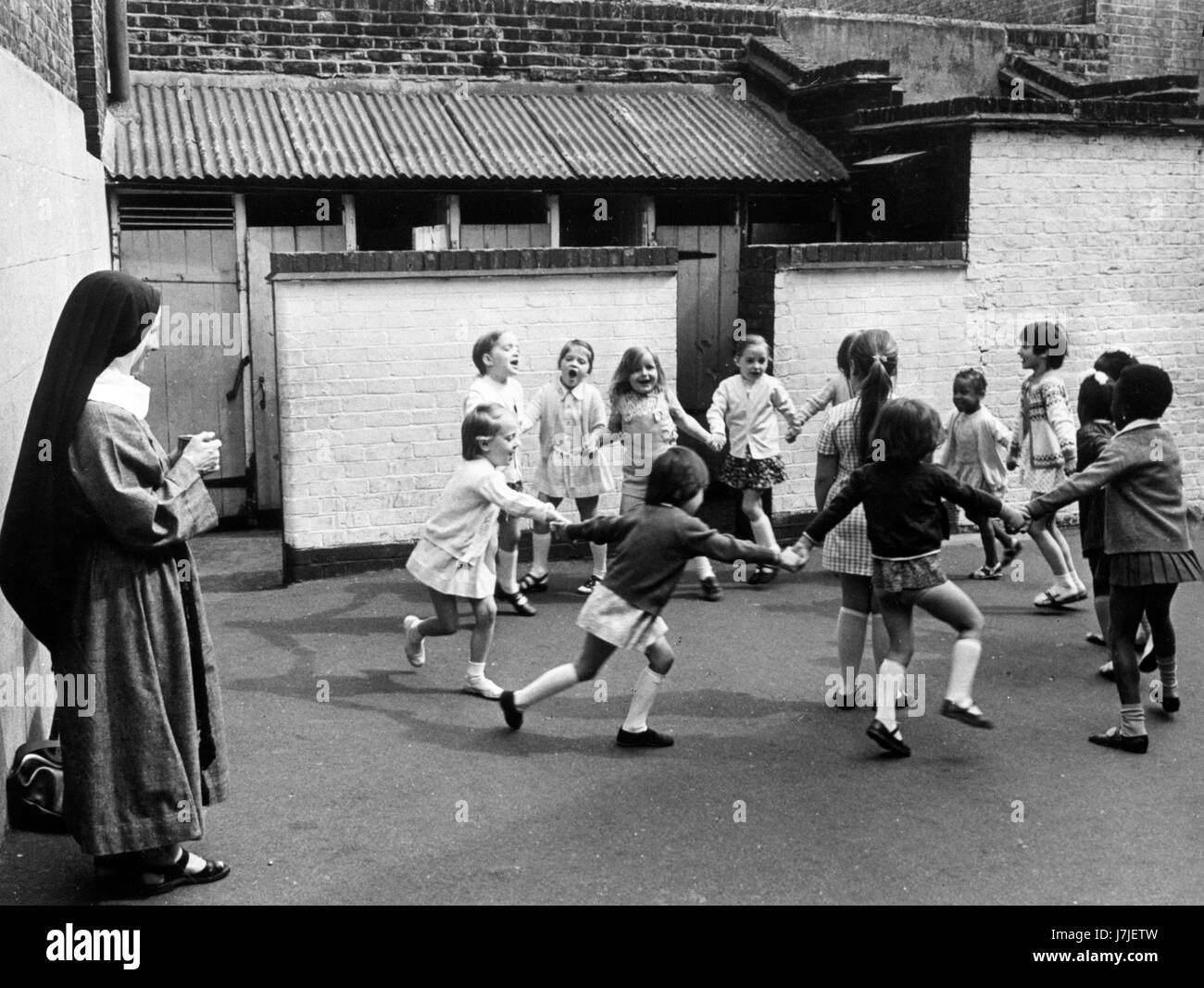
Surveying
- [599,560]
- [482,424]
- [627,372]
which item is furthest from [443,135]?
[482,424]

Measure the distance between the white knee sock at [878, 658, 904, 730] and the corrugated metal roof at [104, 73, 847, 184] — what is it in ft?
20.4

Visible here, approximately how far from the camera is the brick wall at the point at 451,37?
11664 mm

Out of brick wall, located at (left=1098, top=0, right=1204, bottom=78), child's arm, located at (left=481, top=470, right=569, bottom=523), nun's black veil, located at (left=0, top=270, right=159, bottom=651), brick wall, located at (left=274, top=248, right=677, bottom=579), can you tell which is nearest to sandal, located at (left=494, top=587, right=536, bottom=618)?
brick wall, located at (left=274, top=248, right=677, bottom=579)

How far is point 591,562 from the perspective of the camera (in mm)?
10352

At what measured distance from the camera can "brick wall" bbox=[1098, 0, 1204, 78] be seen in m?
14.9

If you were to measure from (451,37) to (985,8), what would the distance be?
703 cm

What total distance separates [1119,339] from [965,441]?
272 cm

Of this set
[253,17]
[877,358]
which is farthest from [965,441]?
[253,17]

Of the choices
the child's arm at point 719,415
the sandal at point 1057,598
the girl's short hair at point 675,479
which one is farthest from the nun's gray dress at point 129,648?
the sandal at point 1057,598

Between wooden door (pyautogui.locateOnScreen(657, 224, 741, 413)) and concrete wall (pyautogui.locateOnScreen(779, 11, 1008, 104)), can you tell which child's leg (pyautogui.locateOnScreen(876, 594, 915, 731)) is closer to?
wooden door (pyautogui.locateOnScreen(657, 224, 741, 413))

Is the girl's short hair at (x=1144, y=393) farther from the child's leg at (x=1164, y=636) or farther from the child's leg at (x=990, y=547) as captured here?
the child's leg at (x=990, y=547)

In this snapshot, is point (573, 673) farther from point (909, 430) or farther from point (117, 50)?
point (117, 50)

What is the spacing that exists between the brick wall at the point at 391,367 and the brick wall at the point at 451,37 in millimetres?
3162

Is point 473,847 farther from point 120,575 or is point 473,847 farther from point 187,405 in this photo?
point 187,405
